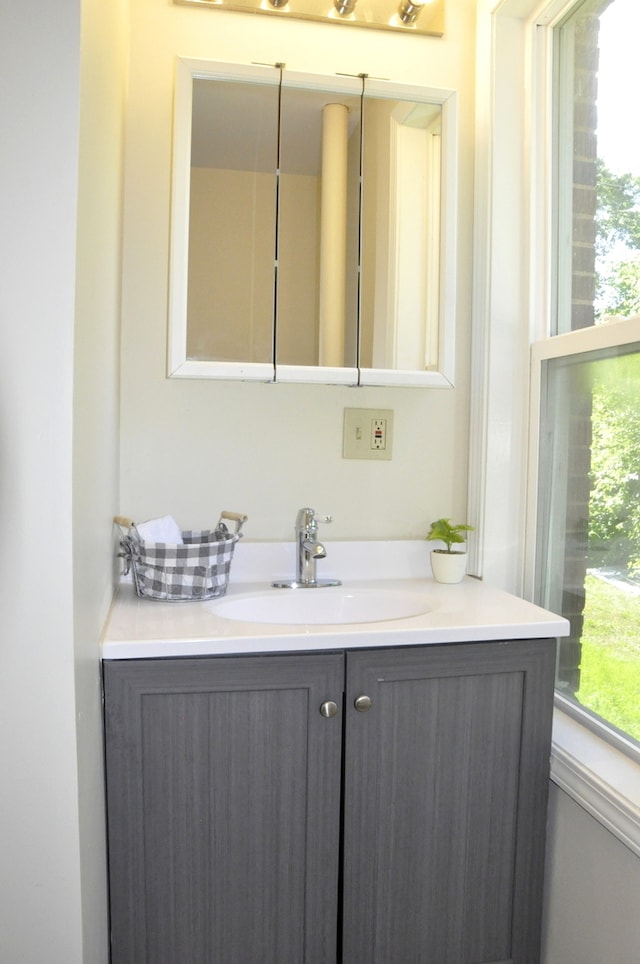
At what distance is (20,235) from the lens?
2.74ft

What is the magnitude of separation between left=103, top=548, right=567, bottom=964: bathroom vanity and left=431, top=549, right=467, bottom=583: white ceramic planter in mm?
279

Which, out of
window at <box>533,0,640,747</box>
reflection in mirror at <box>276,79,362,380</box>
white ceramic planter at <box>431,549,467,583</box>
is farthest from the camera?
white ceramic planter at <box>431,549,467,583</box>

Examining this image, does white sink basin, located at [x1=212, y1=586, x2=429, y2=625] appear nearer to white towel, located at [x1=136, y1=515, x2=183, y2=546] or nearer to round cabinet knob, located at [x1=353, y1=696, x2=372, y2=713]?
white towel, located at [x1=136, y1=515, x2=183, y2=546]

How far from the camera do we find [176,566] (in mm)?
1422

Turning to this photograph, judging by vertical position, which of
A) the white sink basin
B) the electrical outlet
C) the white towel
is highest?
the electrical outlet

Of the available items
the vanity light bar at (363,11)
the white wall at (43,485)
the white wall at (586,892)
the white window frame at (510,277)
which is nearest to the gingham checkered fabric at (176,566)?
the white wall at (43,485)

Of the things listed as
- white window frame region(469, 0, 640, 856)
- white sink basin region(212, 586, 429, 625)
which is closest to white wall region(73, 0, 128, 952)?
white sink basin region(212, 586, 429, 625)

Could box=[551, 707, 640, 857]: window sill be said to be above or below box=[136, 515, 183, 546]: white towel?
below

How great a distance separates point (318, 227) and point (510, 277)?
47cm

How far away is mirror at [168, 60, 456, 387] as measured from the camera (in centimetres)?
154

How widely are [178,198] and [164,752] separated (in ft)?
3.47

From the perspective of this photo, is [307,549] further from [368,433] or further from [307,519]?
[368,433]

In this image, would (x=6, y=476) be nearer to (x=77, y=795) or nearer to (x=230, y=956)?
(x=77, y=795)

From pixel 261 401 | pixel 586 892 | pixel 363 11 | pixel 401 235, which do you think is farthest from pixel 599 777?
pixel 363 11
